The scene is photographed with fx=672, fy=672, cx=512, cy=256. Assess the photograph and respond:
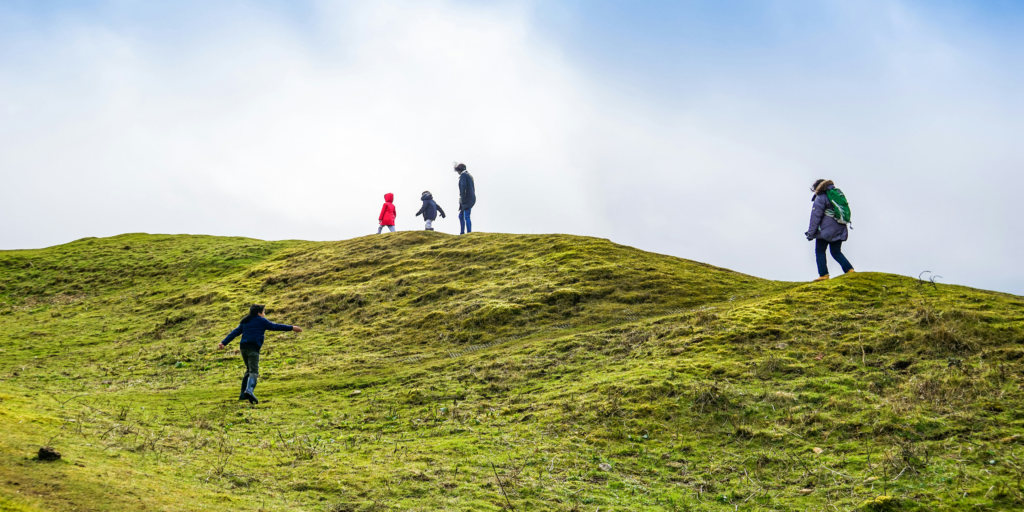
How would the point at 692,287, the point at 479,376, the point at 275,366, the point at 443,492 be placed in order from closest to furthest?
1. the point at 443,492
2. the point at 479,376
3. the point at 275,366
4. the point at 692,287

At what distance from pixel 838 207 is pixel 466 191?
16.3 metres

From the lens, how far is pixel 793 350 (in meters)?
14.1

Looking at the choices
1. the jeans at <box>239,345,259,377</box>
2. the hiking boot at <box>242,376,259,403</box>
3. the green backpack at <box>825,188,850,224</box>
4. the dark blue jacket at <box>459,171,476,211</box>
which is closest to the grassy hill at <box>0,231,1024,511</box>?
the hiking boot at <box>242,376,259,403</box>

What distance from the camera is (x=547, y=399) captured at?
1360cm

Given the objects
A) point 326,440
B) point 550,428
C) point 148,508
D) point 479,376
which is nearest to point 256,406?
point 326,440

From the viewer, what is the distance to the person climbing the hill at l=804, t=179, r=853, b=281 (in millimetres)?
18172

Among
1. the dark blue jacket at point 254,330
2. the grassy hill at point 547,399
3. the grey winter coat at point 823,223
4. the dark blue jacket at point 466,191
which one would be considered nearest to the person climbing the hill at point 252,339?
the dark blue jacket at point 254,330

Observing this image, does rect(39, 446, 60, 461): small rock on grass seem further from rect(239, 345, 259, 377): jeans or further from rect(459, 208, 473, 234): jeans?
rect(459, 208, 473, 234): jeans

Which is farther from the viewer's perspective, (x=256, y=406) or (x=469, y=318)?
(x=469, y=318)

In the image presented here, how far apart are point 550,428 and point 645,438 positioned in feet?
5.67

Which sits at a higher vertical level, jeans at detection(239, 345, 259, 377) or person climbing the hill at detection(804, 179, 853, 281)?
person climbing the hill at detection(804, 179, 853, 281)

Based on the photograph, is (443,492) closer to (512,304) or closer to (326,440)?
(326,440)

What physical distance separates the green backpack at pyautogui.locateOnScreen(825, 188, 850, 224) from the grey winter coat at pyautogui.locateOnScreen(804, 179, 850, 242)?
9 centimetres

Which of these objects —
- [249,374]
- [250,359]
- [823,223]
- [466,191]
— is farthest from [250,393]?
[466,191]
